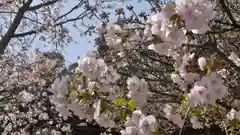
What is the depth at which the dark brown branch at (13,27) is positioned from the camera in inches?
302

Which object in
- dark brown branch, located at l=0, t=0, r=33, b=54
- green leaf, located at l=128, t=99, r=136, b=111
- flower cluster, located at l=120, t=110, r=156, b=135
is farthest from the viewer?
dark brown branch, located at l=0, t=0, r=33, b=54

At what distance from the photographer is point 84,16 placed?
8344mm

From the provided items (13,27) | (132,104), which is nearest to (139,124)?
(132,104)

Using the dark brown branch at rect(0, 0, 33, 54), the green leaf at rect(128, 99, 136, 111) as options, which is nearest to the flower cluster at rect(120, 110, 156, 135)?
the green leaf at rect(128, 99, 136, 111)

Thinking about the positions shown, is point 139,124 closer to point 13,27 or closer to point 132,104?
point 132,104

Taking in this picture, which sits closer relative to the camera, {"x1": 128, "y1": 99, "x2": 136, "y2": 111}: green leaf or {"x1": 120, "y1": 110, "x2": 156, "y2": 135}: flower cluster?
{"x1": 120, "y1": 110, "x2": 156, "y2": 135}: flower cluster

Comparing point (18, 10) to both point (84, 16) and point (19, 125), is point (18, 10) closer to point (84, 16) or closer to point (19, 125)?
point (84, 16)

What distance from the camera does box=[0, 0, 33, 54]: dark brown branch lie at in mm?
7681

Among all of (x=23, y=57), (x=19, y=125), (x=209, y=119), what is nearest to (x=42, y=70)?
(x=23, y=57)

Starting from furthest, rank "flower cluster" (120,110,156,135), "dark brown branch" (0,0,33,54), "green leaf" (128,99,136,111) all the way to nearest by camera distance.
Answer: "dark brown branch" (0,0,33,54)
"green leaf" (128,99,136,111)
"flower cluster" (120,110,156,135)

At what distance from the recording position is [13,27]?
780cm

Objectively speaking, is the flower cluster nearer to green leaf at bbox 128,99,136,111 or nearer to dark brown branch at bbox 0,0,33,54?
green leaf at bbox 128,99,136,111

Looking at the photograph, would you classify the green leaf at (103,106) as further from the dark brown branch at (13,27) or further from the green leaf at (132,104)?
the dark brown branch at (13,27)

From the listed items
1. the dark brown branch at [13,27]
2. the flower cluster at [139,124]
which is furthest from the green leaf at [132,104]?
the dark brown branch at [13,27]
